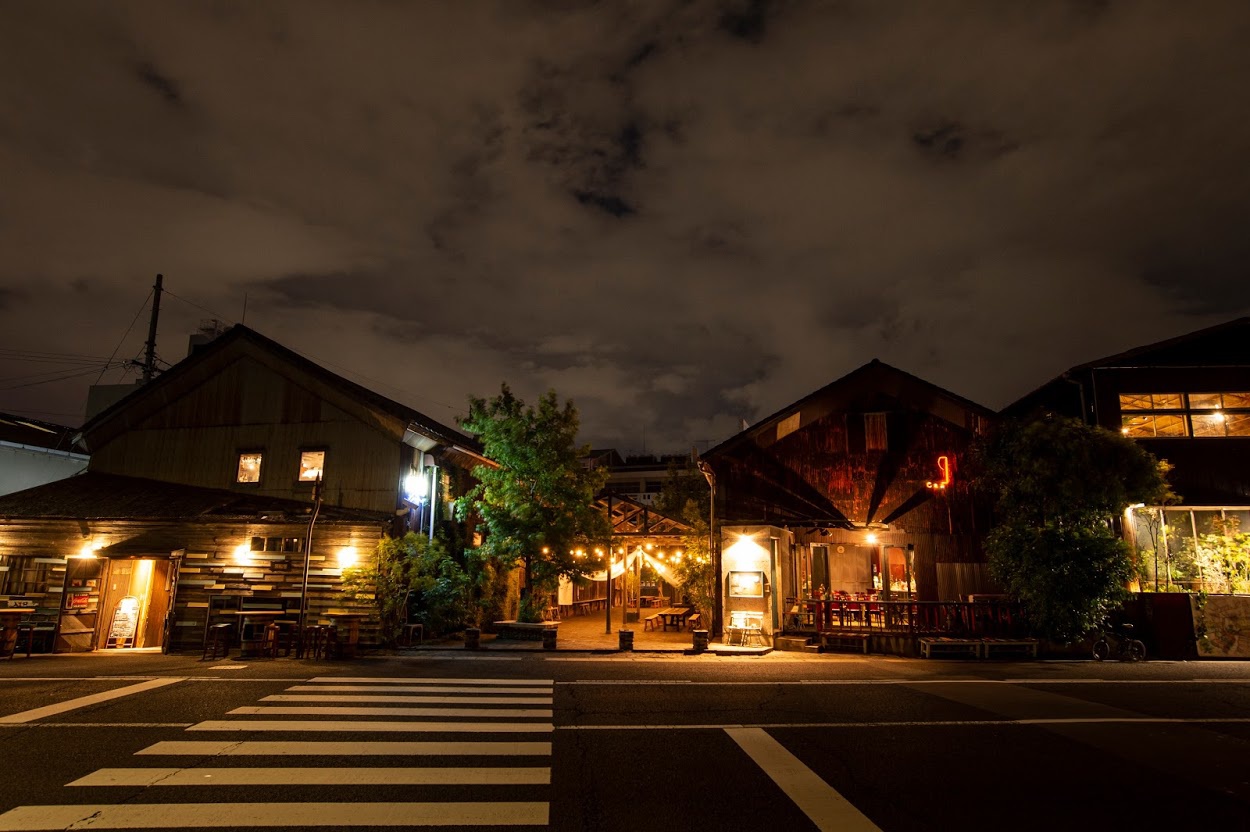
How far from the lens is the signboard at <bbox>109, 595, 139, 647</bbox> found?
772 inches

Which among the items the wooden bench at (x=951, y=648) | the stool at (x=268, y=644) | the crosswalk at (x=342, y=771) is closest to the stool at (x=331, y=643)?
the stool at (x=268, y=644)

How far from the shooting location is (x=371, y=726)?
9.12m

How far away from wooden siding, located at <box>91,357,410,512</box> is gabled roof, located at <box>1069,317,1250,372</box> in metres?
21.3

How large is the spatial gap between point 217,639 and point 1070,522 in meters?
21.8

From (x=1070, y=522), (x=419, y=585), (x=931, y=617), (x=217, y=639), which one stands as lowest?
(x=217, y=639)

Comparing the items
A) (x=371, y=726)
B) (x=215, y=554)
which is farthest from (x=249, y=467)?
(x=371, y=726)

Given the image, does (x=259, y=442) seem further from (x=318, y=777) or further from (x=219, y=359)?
(x=318, y=777)

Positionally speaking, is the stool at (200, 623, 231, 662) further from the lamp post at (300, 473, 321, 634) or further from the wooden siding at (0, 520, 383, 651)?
the wooden siding at (0, 520, 383, 651)

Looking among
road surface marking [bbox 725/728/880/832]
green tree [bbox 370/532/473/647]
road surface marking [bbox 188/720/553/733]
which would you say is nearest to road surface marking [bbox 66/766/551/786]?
road surface marking [bbox 188/720/553/733]

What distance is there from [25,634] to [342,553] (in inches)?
303

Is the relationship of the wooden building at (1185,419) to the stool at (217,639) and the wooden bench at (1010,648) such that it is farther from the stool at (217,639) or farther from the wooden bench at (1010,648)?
the stool at (217,639)

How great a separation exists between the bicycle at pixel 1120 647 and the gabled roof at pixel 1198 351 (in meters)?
7.23

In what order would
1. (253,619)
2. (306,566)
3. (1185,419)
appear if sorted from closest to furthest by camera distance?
(306,566) → (253,619) → (1185,419)

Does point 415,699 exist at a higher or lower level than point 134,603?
lower
